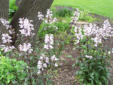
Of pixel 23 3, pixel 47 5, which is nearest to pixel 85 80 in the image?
pixel 47 5

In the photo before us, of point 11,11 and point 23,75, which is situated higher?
point 11,11

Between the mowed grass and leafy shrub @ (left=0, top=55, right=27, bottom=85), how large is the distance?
652cm

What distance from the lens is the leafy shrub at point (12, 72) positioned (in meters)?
2.81

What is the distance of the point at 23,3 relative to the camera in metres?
4.36

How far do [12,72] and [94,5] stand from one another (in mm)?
7978

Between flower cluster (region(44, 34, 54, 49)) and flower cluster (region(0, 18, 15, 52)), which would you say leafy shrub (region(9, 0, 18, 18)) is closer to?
flower cluster (region(0, 18, 15, 52))

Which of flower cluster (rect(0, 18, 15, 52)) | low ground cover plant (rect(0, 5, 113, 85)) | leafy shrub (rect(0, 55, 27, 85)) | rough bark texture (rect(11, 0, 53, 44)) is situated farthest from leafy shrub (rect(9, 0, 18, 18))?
leafy shrub (rect(0, 55, 27, 85))

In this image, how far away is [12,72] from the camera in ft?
9.46

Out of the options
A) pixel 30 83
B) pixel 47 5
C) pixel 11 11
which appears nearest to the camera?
pixel 30 83

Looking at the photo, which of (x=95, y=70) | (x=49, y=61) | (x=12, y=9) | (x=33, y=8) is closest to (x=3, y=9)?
(x=33, y=8)

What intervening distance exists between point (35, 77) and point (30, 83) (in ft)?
0.44

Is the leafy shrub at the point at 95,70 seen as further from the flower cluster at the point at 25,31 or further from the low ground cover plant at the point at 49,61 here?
the flower cluster at the point at 25,31

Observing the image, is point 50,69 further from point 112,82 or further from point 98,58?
point 112,82

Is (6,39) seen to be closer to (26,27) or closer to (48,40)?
(26,27)
